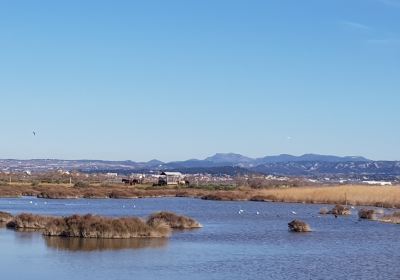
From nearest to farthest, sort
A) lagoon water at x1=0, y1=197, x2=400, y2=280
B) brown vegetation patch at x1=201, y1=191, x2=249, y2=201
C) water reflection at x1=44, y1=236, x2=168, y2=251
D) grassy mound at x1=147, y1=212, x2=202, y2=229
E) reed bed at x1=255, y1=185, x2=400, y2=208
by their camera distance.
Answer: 1. lagoon water at x1=0, y1=197, x2=400, y2=280
2. water reflection at x1=44, y1=236, x2=168, y2=251
3. grassy mound at x1=147, y1=212, x2=202, y2=229
4. reed bed at x1=255, y1=185, x2=400, y2=208
5. brown vegetation patch at x1=201, y1=191, x2=249, y2=201

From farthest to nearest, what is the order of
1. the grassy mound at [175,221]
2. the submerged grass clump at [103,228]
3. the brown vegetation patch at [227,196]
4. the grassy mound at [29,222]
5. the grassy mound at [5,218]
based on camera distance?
the brown vegetation patch at [227,196], the grassy mound at [5,218], the grassy mound at [175,221], the grassy mound at [29,222], the submerged grass clump at [103,228]

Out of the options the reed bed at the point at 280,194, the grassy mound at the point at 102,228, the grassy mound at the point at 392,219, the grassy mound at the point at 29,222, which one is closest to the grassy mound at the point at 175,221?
the grassy mound at the point at 102,228

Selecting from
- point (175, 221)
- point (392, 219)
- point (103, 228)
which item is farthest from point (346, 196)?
point (103, 228)

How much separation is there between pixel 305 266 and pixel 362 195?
190 feet

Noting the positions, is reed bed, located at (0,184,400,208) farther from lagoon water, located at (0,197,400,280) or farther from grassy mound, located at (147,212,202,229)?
lagoon water, located at (0,197,400,280)

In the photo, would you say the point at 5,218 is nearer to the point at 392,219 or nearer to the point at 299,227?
the point at 299,227

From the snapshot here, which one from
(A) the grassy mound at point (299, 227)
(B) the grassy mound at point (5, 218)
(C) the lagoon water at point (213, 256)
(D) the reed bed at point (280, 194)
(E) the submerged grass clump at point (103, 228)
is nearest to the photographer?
(C) the lagoon water at point (213, 256)

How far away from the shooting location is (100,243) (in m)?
40.2

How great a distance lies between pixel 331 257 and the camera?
37219 millimetres

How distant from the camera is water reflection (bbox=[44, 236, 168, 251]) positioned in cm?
3838

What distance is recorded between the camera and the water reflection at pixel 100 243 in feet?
126

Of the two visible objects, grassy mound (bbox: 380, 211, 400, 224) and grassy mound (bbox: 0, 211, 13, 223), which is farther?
grassy mound (bbox: 380, 211, 400, 224)

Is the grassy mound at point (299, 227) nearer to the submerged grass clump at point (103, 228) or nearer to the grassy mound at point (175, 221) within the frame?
the grassy mound at point (175, 221)

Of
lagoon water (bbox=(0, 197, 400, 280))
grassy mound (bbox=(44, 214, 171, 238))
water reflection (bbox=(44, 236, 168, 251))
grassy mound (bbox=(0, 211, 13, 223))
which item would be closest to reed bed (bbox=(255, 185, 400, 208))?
lagoon water (bbox=(0, 197, 400, 280))
